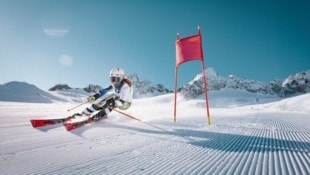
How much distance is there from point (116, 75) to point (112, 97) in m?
0.95

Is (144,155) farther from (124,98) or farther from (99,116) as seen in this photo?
(124,98)

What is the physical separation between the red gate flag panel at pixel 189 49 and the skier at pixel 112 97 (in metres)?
2.49

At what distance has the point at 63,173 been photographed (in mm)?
3504

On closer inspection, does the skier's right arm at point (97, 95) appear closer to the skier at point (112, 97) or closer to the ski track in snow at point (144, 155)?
the skier at point (112, 97)

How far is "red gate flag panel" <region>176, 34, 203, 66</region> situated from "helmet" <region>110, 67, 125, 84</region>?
2.59m

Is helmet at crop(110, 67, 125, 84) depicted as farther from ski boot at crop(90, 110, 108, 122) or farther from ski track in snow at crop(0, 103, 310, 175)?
ski track in snow at crop(0, 103, 310, 175)

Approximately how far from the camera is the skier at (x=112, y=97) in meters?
9.74

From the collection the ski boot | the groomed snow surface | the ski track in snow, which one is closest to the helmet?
the ski boot

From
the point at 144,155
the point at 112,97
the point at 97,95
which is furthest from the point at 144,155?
the point at 97,95

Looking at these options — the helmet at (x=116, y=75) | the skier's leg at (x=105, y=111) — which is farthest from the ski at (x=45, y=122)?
the helmet at (x=116, y=75)

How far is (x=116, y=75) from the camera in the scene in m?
10.6

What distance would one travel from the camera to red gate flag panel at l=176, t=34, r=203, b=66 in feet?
35.7

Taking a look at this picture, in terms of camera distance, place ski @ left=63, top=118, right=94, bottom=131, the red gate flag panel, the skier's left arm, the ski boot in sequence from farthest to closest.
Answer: the red gate flag panel → the skier's left arm → the ski boot → ski @ left=63, top=118, right=94, bottom=131

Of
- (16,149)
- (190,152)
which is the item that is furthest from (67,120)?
(190,152)
